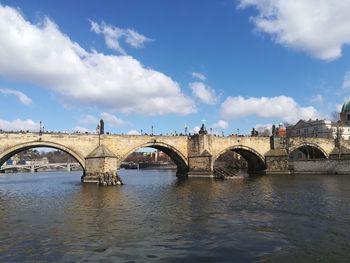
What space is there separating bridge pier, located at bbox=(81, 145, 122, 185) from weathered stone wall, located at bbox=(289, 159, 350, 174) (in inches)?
1182

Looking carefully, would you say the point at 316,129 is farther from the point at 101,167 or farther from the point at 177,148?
the point at 101,167

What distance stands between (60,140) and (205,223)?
1169 inches

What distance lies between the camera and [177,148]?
50594mm

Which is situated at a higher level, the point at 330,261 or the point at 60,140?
the point at 60,140

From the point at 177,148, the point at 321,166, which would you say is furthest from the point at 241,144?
the point at 321,166

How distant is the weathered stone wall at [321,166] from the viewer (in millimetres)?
53219

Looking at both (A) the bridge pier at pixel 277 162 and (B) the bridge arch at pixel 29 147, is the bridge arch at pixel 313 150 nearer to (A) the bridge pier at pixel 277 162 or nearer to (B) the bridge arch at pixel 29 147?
(A) the bridge pier at pixel 277 162

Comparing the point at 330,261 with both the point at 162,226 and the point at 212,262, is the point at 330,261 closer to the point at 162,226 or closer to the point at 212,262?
the point at 212,262

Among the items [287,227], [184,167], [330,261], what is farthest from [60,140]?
[330,261]

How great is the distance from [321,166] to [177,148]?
2203 cm

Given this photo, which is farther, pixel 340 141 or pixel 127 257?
pixel 340 141

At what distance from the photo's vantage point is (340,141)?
68438 millimetres

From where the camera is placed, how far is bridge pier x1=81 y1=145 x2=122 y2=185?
130 feet

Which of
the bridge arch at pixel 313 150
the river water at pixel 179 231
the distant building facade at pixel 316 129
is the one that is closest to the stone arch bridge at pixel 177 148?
the bridge arch at pixel 313 150
